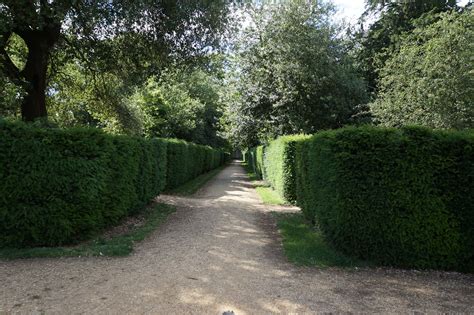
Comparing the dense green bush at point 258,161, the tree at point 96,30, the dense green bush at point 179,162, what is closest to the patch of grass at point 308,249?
the tree at point 96,30

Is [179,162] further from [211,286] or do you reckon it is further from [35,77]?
[211,286]

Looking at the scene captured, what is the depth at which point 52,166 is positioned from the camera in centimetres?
609

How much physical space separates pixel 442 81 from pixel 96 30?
506 inches

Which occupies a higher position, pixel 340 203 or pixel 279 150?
pixel 279 150

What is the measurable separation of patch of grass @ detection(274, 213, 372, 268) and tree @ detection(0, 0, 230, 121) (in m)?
6.86

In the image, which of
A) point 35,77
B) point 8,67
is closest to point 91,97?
point 35,77

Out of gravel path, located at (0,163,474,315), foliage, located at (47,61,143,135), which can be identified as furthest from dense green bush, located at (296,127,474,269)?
foliage, located at (47,61,143,135)

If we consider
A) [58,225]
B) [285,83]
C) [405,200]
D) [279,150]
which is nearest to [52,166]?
[58,225]

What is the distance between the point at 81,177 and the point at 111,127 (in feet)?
39.3

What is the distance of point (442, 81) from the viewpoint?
1409 cm

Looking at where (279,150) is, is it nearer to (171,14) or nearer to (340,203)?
(171,14)

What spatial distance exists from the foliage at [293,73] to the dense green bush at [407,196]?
1319cm

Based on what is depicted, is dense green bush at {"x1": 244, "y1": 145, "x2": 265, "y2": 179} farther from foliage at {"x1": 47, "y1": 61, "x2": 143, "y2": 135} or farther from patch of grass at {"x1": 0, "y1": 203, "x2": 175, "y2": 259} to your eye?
patch of grass at {"x1": 0, "y1": 203, "x2": 175, "y2": 259}

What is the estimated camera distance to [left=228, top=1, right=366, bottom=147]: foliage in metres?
18.8
